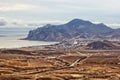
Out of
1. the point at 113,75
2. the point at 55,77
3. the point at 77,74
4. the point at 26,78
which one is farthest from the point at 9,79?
the point at 113,75

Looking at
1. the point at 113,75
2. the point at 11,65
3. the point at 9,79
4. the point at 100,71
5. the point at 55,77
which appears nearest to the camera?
the point at 9,79

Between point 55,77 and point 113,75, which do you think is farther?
point 113,75

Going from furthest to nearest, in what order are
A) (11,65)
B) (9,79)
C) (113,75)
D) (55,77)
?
(11,65), (113,75), (55,77), (9,79)

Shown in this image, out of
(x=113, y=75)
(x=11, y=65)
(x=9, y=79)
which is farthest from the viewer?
(x=11, y=65)

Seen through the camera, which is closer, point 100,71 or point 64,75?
point 64,75

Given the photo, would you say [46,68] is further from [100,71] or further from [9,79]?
[9,79]

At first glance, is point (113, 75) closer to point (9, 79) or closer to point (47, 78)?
point (47, 78)

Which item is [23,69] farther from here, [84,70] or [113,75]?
[113,75]

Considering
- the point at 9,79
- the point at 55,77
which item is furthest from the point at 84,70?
the point at 9,79

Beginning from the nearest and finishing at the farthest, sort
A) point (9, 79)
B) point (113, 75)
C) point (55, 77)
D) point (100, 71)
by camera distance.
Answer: point (9, 79), point (55, 77), point (113, 75), point (100, 71)
